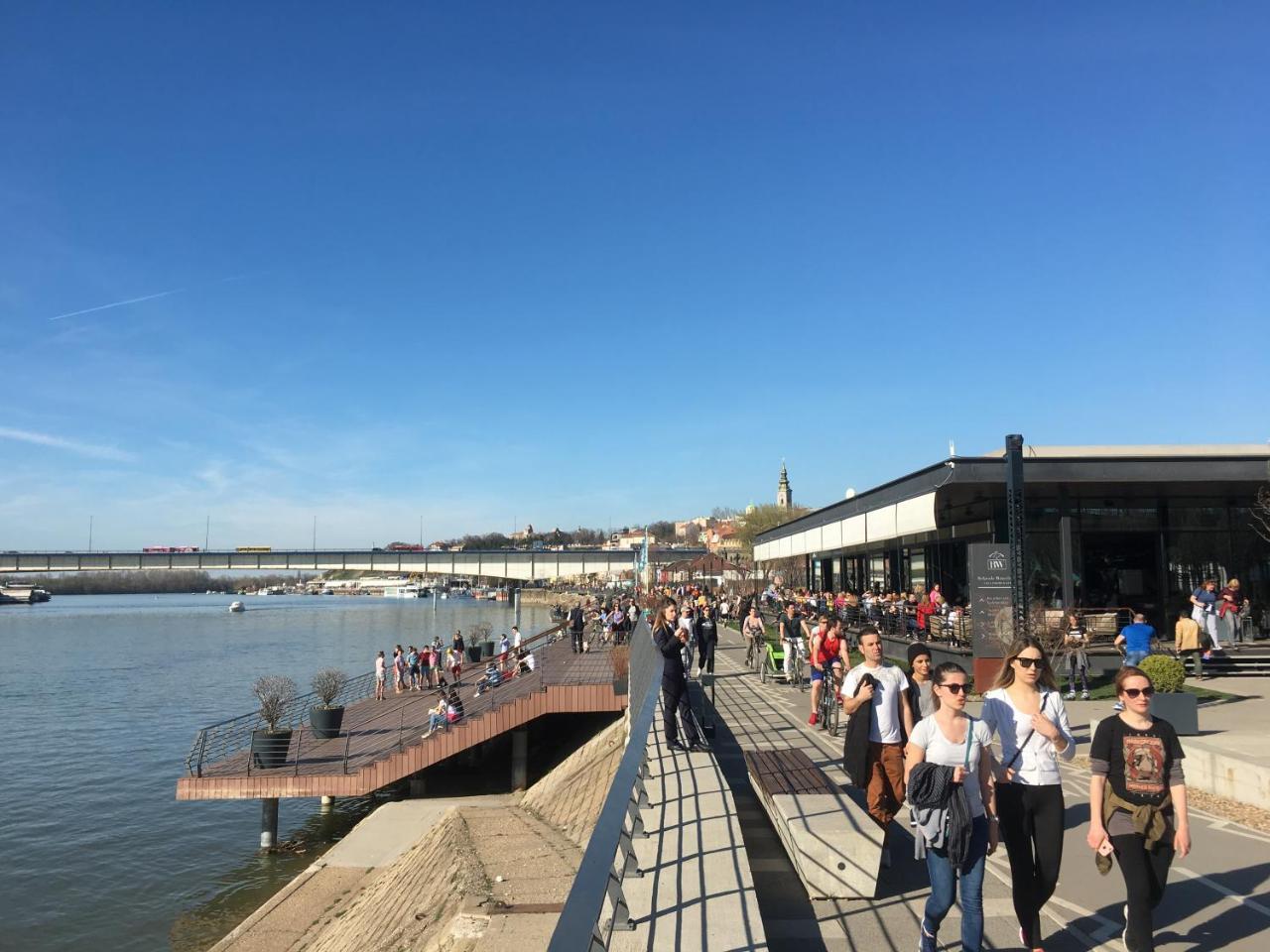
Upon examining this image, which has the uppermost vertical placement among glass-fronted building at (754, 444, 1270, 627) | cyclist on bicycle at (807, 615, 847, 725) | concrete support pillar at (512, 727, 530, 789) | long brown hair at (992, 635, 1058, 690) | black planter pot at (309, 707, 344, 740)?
glass-fronted building at (754, 444, 1270, 627)

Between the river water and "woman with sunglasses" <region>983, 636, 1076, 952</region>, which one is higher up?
"woman with sunglasses" <region>983, 636, 1076, 952</region>

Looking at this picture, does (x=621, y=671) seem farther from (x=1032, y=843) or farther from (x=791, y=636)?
(x=1032, y=843)

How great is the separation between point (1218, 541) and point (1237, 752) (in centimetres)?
1741

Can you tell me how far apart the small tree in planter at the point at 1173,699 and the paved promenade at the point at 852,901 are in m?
2.60

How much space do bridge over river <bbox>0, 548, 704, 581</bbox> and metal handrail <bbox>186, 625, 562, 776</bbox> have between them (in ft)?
210

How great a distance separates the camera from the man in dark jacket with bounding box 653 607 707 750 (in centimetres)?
952

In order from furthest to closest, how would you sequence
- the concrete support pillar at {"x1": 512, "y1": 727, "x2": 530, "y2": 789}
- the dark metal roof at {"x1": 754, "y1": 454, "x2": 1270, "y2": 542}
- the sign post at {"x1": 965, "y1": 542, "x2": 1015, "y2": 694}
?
the concrete support pillar at {"x1": 512, "y1": 727, "x2": 530, "y2": 789}, the dark metal roof at {"x1": 754, "y1": 454, "x2": 1270, "y2": 542}, the sign post at {"x1": 965, "y1": 542, "x2": 1015, "y2": 694}

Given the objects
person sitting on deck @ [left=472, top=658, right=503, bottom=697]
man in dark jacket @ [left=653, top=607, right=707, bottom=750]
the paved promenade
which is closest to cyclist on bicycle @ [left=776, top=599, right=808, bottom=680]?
man in dark jacket @ [left=653, top=607, right=707, bottom=750]

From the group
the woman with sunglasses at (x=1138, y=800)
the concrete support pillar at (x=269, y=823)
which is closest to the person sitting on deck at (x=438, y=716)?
the concrete support pillar at (x=269, y=823)

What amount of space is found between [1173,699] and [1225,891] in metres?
5.24

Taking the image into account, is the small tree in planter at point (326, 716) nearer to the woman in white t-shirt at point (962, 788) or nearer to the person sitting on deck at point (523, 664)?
the person sitting on deck at point (523, 664)

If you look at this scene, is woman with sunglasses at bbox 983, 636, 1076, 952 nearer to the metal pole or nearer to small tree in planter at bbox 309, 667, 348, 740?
the metal pole

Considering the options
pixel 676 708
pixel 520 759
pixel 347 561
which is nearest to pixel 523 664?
pixel 520 759

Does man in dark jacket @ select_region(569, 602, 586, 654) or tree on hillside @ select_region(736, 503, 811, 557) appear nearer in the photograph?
man in dark jacket @ select_region(569, 602, 586, 654)
